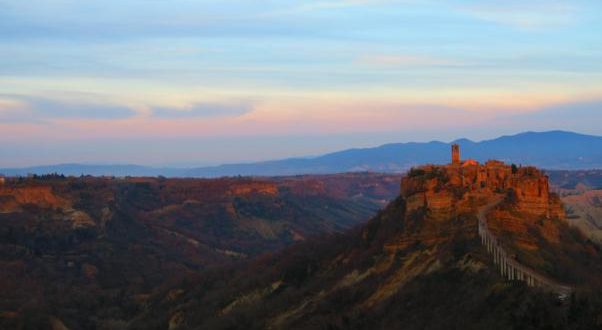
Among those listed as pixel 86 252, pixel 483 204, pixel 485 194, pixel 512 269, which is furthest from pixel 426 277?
pixel 86 252

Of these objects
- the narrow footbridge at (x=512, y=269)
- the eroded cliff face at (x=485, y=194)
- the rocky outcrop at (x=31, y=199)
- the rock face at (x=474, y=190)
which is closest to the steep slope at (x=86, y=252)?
the rocky outcrop at (x=31, y=199)

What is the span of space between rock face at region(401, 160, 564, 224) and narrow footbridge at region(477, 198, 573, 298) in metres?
5.41

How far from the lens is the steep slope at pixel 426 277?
5047cm

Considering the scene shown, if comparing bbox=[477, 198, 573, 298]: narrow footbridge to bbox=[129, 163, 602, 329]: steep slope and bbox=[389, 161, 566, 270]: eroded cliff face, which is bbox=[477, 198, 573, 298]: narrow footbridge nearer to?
bbox=[129, 163, 602, 329]: steep slope

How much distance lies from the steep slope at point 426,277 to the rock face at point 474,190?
87 millimetres

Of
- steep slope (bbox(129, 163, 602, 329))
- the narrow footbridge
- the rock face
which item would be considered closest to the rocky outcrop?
steep slope (bbox(129, 163, 602, 329))

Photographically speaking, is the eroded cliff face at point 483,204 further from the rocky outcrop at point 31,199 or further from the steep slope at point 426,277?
the rocky outcrop at point 31,199

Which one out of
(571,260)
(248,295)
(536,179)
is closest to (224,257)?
(248,295)

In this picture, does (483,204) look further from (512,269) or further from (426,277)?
(512,269)

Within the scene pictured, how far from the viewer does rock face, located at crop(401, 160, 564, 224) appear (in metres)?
73.5

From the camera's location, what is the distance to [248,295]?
88.4m

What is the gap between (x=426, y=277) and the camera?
63.8 meters

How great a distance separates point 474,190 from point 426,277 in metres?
12.7

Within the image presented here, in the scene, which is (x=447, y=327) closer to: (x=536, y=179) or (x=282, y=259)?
(x=536, y=179)
